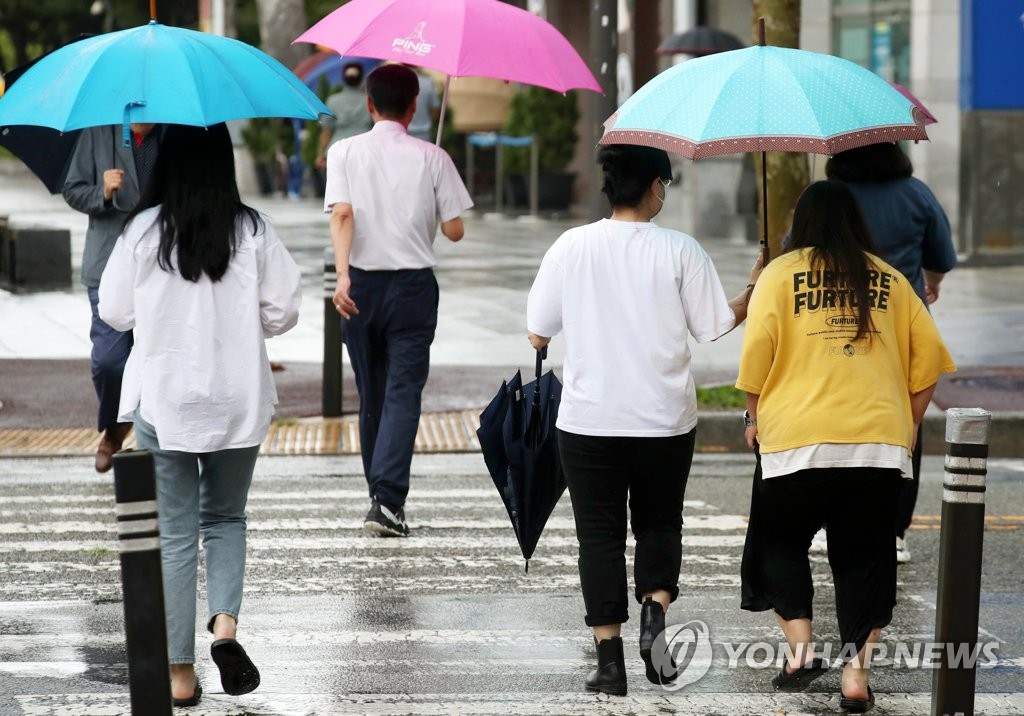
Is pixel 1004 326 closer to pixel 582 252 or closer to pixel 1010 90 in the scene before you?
pixel 1010 90

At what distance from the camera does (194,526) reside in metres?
5.14

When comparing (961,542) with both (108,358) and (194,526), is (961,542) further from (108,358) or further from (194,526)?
(108,358)

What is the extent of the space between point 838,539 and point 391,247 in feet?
9.60

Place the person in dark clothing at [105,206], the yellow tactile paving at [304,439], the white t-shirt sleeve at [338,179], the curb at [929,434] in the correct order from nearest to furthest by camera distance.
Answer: the white t-shirt sleeve at [338,179], the person in dark clothing at [105,206], the yellow tactile paving at [304,439], the curb at [929,434]

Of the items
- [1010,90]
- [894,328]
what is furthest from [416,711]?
[1010,90]

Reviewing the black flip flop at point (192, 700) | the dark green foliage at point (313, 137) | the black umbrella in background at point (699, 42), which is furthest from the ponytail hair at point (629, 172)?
the dark green foliage at point (313, 137)

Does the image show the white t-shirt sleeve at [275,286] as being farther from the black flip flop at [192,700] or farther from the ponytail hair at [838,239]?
the ponytail hair at [838,239]

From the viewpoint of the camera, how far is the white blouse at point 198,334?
16.4ft

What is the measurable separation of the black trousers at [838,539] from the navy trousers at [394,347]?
2.54m

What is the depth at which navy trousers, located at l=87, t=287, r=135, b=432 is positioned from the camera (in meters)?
8.39

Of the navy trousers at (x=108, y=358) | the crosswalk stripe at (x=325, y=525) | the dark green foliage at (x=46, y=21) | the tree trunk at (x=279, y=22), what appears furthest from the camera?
the dark green foliage at (x=46, y=21)

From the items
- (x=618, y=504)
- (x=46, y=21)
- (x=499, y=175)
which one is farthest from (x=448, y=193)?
(x=46, y=21)

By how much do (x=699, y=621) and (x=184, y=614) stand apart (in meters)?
2.01

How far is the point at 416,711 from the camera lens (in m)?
5.01
